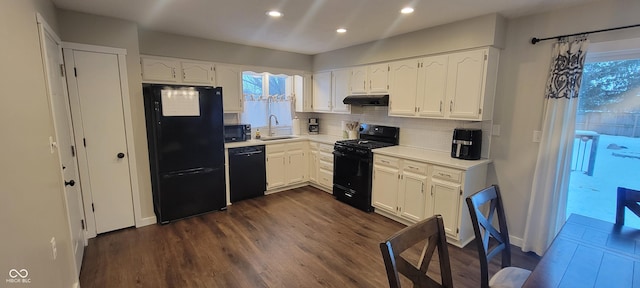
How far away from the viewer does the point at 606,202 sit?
261 centimetres

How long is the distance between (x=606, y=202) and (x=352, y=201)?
8.62 feet

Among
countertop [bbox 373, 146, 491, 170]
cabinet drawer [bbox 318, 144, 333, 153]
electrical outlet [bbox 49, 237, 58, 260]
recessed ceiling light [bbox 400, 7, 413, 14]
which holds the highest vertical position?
recessed ceiling light [bbox 400, 7, 413, 14]

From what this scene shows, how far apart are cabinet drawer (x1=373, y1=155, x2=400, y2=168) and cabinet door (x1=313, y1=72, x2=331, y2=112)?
148 centimetres

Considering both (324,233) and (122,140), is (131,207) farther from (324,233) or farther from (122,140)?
(324,233)

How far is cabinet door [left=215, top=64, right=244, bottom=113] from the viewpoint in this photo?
4.04 m

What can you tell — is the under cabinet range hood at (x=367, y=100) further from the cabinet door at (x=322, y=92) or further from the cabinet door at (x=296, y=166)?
the cabinet door at (x=296, y=166)

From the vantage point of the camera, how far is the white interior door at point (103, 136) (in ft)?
9.34

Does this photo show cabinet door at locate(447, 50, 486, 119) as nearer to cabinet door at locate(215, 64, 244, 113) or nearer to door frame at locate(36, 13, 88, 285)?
cabinet door at locate(215, 64, 244, 113)

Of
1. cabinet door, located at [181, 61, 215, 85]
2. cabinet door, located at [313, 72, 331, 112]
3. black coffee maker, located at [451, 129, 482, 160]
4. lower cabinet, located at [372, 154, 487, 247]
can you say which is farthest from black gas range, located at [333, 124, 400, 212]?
cabinet door, located at [181, 61, 215, 85]

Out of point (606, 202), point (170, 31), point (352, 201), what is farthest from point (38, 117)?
point (606, 202)

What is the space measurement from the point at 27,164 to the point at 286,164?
10.8 ft

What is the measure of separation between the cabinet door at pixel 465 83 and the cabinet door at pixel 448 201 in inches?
30.6

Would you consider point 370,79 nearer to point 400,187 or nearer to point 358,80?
point 358,80

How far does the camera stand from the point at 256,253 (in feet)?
9.12
